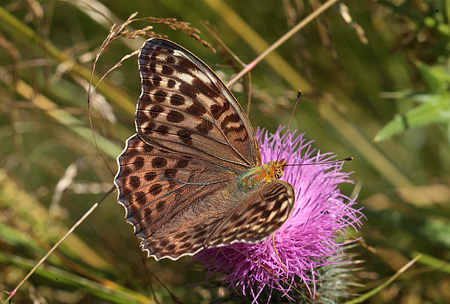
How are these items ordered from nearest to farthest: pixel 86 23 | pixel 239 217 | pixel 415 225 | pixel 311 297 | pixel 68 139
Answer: pixel 239 217, pixel 311 297, pixel 415 225, pixel 68 139, pixel 86 23

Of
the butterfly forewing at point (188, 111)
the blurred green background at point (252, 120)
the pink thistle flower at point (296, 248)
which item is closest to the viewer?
the pink thistle flower at point (296, 248)

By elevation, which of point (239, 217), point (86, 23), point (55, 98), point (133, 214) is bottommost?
point (239, 217)

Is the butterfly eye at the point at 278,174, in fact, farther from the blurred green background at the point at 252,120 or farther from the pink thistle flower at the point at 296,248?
the blurred green background at the point at 252,120

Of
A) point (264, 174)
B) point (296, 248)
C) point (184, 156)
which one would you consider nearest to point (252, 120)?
point (184, 156)

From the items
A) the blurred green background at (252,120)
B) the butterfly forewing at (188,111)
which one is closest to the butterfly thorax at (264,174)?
the butterfly forewing at (188,111)

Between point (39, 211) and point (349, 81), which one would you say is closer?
point (39, 211)

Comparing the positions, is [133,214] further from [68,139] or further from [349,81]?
[349,81]

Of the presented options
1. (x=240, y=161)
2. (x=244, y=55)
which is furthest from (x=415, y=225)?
(x=244, y=55)

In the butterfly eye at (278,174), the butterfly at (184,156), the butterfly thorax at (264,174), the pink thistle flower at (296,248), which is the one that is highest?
the butterfly at (184,156)
